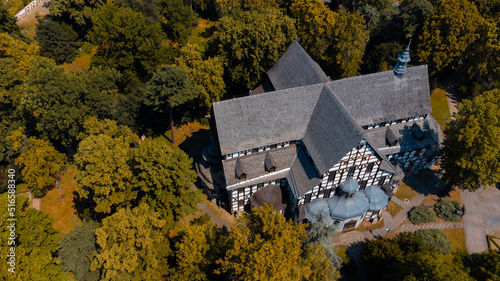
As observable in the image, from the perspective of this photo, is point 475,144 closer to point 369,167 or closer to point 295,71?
point 369,167

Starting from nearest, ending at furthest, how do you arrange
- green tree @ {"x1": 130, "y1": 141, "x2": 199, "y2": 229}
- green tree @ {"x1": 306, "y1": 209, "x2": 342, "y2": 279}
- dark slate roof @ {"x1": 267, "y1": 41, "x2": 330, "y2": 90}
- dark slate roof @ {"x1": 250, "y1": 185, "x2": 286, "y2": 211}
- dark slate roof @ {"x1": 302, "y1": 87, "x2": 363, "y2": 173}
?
green tree @ {"x1": 306, "y1": 209, "x2": 342, "y2": 279} → green tree @ {"x1": 130, "y1": 141, "x2": 199, "y2": 229} → dark slate roof @ {"x1": 302, "y1": 87, "x2": 363, "y2": 173} → dark slate roof @ {"x1": 250, "y1": 185, "x2": 286, "y2": 211} → dark slate roof @ {"x1": 267, "y1": 41, "x2": 330, "y2": 90}

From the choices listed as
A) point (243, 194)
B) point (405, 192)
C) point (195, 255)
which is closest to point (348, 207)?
point (405, 192)

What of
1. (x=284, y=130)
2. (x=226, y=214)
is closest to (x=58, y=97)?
(x=226, y=214)

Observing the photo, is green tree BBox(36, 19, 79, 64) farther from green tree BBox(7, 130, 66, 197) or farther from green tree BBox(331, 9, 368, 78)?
green tree BBox(331, 9, 368, 78)

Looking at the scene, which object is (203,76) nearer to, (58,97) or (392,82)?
(58,97)

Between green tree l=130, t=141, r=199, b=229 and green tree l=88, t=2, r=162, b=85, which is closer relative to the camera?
green tree l=130, t=141, r=199, b=229

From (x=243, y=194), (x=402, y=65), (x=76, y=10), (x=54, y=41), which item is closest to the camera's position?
(x=402, y=65)

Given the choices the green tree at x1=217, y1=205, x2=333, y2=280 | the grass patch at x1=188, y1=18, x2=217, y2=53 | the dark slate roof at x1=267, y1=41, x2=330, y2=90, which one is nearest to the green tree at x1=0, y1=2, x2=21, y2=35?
the grass patch at x1=188, y1=18, x2=217, y2=53

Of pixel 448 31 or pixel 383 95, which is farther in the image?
pixel 448 31

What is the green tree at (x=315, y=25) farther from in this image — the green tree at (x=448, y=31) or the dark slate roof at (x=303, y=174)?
the dark slate roof at (x=303, y=174)
